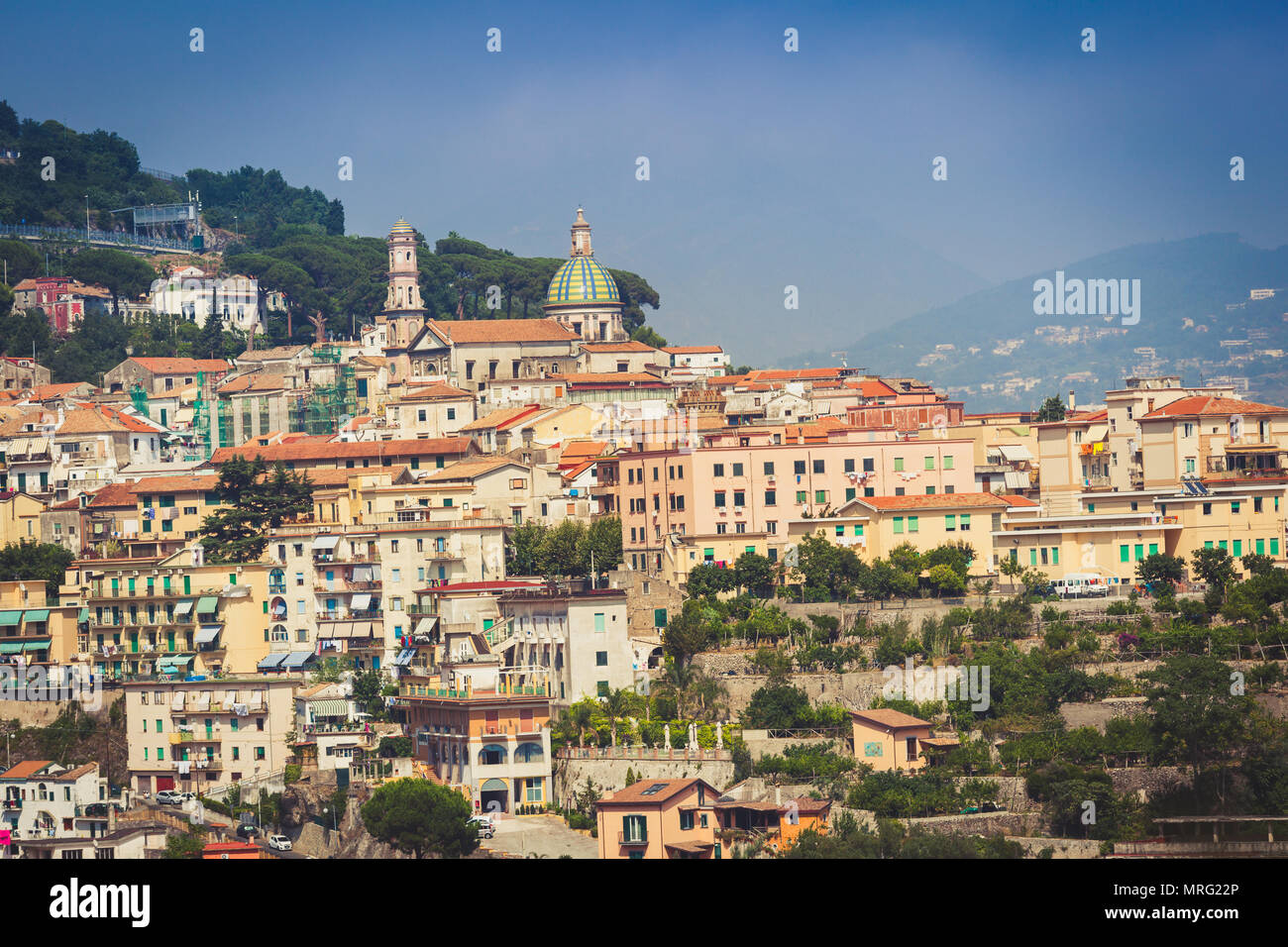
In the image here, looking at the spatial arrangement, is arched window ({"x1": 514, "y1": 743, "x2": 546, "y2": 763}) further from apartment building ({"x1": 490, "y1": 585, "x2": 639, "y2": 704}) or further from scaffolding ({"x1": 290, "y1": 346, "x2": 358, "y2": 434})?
scaffolding ({"x1": 290, "y1": 346, "x2": 358, "y2": 434})

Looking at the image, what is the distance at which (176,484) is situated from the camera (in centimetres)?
4925

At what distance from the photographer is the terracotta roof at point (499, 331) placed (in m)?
63.2

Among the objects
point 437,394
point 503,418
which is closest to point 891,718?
point 503,418

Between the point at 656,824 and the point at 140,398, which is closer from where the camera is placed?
the point at 656,824

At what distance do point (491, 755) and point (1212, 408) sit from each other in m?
18.3

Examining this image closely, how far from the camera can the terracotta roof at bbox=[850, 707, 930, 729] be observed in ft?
107

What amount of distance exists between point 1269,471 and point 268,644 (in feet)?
73.5

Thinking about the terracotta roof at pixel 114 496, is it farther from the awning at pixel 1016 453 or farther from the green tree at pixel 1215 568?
the green tree at pixel 1215 568

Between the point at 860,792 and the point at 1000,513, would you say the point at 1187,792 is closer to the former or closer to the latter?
the point at 860,792

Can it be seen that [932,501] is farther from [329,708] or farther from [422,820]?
[422,820]

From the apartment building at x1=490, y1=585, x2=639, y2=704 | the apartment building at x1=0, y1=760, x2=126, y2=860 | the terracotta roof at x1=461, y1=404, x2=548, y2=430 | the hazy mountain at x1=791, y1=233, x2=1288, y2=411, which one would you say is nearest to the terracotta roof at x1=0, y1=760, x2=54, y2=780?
the apartment building at x1=0, y1=760, x2=126, y2=860

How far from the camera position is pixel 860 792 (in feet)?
101

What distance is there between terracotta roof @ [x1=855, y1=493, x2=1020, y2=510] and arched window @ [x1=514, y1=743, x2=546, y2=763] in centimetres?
945
